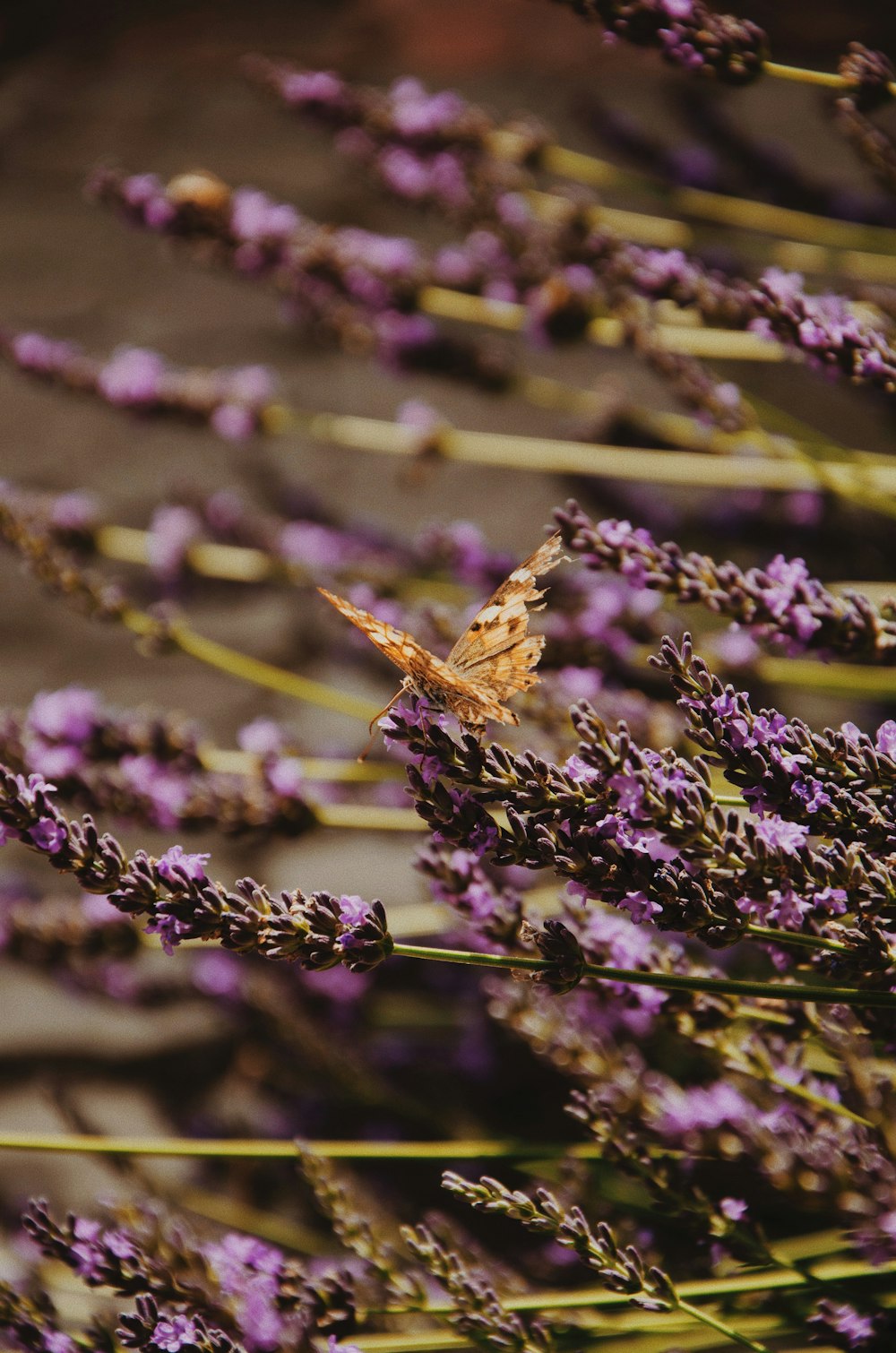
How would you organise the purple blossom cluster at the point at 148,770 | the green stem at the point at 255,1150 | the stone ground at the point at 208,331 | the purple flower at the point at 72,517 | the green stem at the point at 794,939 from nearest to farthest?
the green stem at the point at 794,939 → the green stem at the point at 255,1150 → the purple blossom cluster at the point at 148,770 → the purple flower at the point at 72,517 → the stone ground at the point at 208,331

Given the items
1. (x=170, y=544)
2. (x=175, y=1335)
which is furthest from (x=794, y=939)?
(x=170, y=544)

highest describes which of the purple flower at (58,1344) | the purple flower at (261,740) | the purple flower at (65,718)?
the purple flower at (261,740)

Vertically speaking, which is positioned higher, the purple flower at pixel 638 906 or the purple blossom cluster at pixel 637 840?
the purple blossom cluster at pixel 637 840

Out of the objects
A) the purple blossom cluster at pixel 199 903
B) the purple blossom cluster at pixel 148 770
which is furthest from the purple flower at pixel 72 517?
the purple blossom cluster at pixel 199 903

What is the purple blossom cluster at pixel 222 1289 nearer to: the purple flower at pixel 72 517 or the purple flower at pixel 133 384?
the purple flower at pixel 72 517

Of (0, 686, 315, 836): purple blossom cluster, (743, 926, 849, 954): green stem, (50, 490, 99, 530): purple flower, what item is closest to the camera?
(743, 926, 849, 954): green stem

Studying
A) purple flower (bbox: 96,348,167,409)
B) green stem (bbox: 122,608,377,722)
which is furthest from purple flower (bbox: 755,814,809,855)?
purple flower (bbox: 96,348,167,409)

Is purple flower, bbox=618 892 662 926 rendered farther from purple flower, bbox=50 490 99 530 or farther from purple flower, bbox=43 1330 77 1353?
purple flower, bbox=50 490 99 530

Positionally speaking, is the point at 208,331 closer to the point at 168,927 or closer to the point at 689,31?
the point at 689,31
